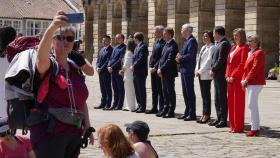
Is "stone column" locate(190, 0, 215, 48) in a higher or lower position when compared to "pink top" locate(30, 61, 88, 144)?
higher

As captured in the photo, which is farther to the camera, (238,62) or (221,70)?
(221,70)

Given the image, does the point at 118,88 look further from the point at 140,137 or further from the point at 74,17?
the point at 74,17

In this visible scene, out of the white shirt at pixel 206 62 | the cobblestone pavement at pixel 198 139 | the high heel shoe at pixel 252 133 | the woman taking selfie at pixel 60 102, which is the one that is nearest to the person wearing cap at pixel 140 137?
the woman taking selfie at pixel 60 102

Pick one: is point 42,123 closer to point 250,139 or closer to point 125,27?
point 250,139

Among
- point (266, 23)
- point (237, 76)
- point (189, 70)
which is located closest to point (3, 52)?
point (237, 76)

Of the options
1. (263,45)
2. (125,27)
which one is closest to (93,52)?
(125,27)

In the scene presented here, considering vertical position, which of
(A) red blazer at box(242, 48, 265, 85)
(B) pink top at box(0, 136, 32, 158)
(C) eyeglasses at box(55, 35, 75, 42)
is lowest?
(B) pink top at box(0, 136, 32, 158)

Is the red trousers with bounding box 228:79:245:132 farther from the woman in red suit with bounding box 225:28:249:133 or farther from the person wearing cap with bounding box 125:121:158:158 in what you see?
the person wearing cap with bounding box 125:121:158:158

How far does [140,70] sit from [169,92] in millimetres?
1532

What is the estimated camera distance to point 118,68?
16.0 meters

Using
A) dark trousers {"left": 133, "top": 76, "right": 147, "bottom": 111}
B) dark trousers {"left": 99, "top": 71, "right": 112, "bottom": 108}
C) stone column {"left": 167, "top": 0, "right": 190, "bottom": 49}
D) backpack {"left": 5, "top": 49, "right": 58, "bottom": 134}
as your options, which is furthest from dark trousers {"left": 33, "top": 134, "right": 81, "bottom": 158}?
stone column {"left": 167, "top": 0, "right": 190, "bottom": 49}

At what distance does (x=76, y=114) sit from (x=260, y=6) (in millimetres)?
26496

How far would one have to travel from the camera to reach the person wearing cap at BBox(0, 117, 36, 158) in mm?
5930

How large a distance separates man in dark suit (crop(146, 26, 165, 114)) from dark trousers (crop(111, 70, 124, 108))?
4.18 feet
